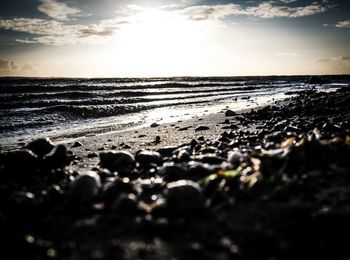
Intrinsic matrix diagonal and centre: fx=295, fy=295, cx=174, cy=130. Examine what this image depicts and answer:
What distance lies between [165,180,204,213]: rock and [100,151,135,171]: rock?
137 cm

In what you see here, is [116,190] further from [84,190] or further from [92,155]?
[92,155]

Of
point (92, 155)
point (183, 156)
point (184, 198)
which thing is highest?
point (184, 198)

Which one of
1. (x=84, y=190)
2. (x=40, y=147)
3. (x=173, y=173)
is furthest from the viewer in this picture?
(x=40, y=147)

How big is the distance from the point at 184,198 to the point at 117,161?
158cm

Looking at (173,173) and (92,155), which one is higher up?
(173,173)

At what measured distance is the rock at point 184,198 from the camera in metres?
1.93

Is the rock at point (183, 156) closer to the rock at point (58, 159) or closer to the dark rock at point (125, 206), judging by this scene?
the rock at point (58, 159)

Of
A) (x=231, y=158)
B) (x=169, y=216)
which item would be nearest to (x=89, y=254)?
(x=169, y=216)

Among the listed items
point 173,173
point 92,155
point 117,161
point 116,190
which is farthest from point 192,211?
point 92,155

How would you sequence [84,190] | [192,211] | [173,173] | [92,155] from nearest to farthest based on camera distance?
[192,211], [84,190], [173,173], [92,155]

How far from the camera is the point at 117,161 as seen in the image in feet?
11.0

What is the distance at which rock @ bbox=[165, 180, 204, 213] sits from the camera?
193 cm

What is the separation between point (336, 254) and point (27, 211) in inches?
74.4

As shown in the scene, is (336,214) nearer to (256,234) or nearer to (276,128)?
(256,234)
